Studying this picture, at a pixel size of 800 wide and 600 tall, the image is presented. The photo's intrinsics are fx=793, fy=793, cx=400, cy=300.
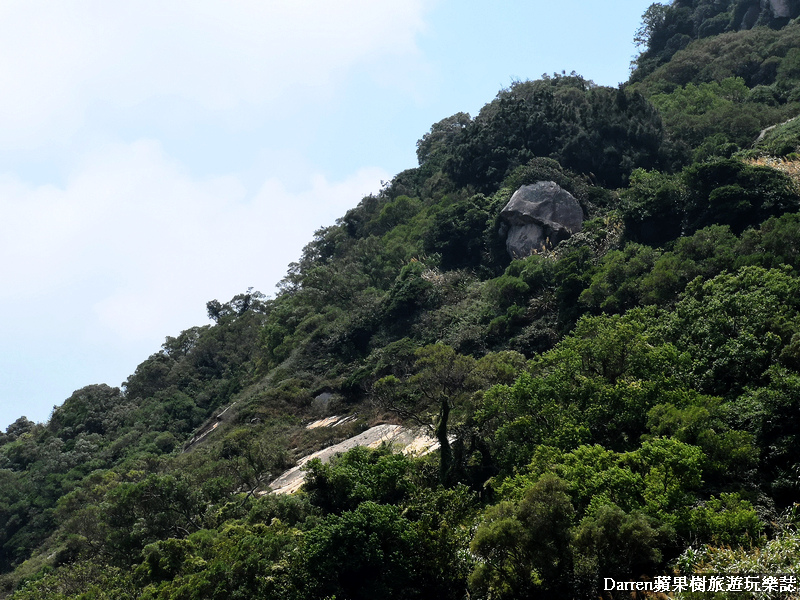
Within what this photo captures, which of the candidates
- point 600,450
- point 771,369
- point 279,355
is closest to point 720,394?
point 771,369

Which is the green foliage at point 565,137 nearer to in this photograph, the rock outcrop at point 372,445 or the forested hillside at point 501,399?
the forested hillside at point 501,399

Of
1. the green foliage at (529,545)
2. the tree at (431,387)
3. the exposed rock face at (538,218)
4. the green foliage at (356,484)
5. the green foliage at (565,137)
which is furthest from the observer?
the green foliage at (565,137)

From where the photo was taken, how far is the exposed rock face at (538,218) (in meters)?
38.6

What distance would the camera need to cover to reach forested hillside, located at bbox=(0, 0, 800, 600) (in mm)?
15500

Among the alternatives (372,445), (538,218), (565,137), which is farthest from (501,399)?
(565,137)

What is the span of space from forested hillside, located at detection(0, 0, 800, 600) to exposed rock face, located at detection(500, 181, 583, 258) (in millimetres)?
980

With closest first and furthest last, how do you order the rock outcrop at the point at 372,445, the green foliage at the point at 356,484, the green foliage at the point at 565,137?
the green foliage at the point at 356,484
the rock outcrop at the point at 372,445
the green foliage at the point at 565,137

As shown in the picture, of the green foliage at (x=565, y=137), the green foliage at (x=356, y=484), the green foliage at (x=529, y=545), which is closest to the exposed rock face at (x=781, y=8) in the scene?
the green foliage at (x=565, y=137)

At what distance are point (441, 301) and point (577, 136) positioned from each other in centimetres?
1520

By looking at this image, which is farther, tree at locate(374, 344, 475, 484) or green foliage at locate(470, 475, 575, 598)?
tree at locate(374, 344, 475, 484)

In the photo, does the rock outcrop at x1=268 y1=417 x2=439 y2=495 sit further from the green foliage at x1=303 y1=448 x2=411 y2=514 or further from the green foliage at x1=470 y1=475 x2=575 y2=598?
the green foliage at x1=470 y1=475 x2=575 y2=598

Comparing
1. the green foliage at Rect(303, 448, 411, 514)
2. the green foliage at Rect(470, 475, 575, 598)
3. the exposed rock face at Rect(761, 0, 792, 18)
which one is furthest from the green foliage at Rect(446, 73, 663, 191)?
the green foliage at Rect(470, 475, 575, 598)

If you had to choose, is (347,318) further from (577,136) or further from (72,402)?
(72,402)

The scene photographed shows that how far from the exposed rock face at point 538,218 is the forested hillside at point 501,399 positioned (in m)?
0.98
